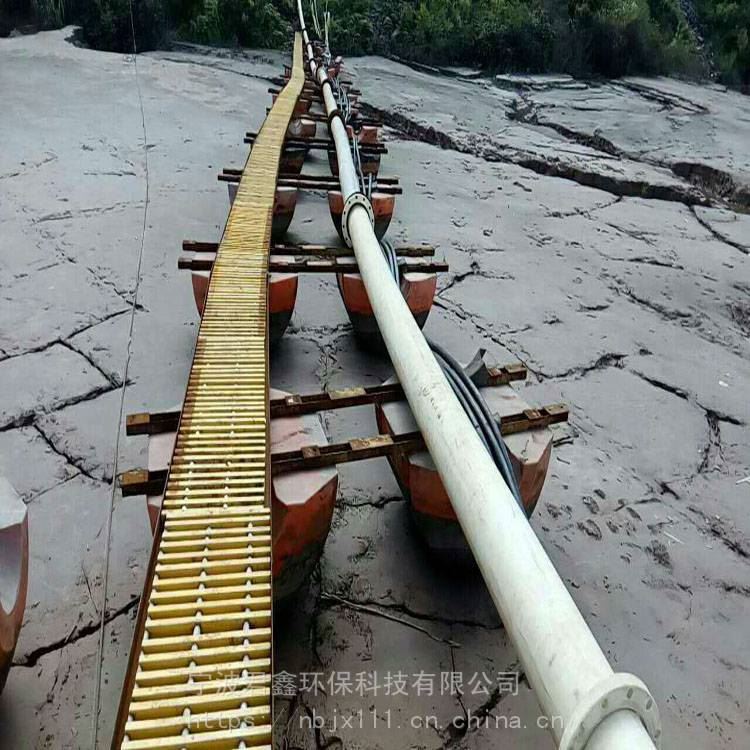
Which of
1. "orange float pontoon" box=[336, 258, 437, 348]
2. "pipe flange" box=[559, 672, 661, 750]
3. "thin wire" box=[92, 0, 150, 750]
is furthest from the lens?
"orange float pontoon" box=[336, 258, 437, 348]

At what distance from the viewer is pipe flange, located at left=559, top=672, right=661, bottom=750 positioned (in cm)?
68

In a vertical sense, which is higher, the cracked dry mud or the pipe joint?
the pipe joint

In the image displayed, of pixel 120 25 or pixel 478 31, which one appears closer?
pixel 120 25

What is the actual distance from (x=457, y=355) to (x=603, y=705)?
188 centimetres

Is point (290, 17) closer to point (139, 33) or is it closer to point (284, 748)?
point (139, 33)

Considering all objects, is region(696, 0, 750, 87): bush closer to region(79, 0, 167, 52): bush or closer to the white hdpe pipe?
region(79, 0, 167, 52): bush

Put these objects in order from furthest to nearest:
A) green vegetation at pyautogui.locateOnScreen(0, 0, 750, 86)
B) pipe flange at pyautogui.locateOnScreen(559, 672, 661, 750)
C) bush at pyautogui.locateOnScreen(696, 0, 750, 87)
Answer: bush at pyautogui.locateOnScreen(696, 0, 750, 87)
green vegetation at pyautogui.locateOnScreen(0, 0, 750, 86)
pipe flange at pyautogui.locateOnScreen(559, 672, 661, 750)

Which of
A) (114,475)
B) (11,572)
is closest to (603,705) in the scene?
(11,572)

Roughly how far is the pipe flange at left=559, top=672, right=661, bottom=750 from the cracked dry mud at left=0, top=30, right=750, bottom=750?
0.57 m

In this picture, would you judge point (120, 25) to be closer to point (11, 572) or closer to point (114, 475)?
point (114, 475)

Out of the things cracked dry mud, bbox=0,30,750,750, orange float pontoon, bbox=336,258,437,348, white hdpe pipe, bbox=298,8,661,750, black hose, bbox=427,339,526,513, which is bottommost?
cracked dry mud, bbox=0,30,750,750

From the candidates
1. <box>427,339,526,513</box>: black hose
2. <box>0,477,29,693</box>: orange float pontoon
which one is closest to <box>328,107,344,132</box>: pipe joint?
<box>427,339,526,513</box>: black hose

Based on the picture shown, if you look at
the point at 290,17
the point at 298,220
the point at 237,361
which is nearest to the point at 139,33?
the point at 290,17

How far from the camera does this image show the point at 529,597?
33.5 inches
